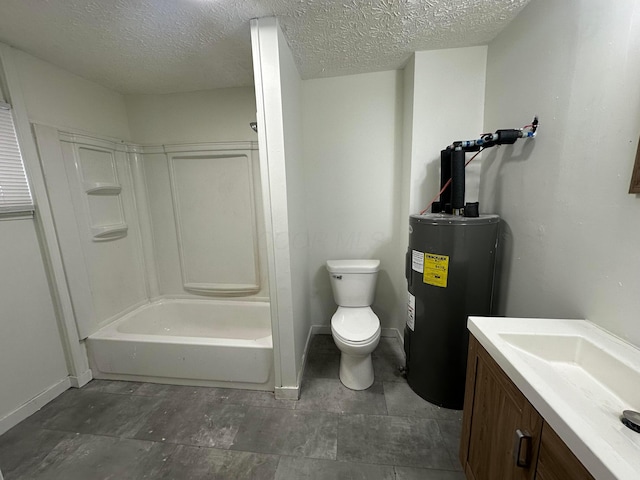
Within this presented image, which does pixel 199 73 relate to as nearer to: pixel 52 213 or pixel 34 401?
pixel 52 213

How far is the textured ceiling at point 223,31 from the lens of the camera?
3.89 ft

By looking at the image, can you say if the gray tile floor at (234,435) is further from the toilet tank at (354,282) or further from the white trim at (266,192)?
the toilet tank at (354,282)

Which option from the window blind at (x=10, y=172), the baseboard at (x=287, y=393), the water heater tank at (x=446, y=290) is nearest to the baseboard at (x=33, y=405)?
the window blind at (x=10, y=172)

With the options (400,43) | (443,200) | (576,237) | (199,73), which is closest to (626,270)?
(576,237)

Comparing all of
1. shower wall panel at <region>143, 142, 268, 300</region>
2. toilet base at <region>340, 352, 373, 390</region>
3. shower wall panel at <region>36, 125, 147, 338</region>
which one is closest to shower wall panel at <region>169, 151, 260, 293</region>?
shower wall panel at <region>143, 142, 268, 300</region>

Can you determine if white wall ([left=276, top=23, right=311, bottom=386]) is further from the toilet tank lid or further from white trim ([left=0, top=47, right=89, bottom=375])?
white trim ([left=0, top=47, right=89, bottom=375])

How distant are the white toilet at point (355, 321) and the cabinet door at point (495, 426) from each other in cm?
64

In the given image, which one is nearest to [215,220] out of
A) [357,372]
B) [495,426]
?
[357,372]

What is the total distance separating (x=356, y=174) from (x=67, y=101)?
221 cm

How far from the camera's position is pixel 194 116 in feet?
7.06

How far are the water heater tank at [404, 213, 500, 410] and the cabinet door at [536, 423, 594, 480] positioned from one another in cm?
80

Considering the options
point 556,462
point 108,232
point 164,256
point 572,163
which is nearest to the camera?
point 556,462

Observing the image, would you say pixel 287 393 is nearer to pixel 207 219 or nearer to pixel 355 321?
pixel 355 321

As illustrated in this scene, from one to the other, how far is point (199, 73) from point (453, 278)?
2.30 metres
